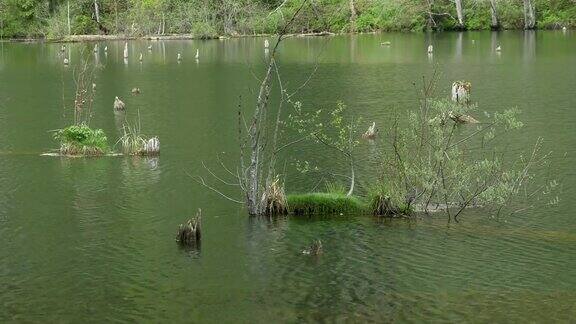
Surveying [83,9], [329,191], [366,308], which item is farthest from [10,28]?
[366,308]

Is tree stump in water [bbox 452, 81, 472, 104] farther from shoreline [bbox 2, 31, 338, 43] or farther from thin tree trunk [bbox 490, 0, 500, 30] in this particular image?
thin tree trunk [bbox 490, 0, 500, 30]

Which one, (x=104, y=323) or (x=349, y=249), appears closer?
(x=104, y=323)

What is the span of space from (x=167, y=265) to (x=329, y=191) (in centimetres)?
620

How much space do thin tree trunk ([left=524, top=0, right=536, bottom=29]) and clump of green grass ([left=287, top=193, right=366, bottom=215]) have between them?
282 ft

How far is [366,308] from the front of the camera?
14219 millimetres

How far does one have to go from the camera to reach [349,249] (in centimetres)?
1764

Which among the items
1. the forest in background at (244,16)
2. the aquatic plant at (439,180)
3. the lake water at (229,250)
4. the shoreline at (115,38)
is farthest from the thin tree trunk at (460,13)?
the aquatic plant at (439,180)

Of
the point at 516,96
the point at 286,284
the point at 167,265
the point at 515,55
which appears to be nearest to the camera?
the point at 286,284

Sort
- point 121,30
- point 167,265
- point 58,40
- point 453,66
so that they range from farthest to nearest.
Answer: point 121,30, point 58,40, point 453,66, point 167,265

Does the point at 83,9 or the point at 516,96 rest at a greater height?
the point at 83,9

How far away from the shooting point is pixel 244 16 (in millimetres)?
108688

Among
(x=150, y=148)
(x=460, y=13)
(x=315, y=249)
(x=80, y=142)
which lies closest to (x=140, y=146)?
(x=150, y=148)

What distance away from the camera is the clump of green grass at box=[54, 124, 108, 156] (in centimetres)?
2800

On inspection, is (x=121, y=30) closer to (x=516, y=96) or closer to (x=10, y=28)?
(x=10, y=28)
